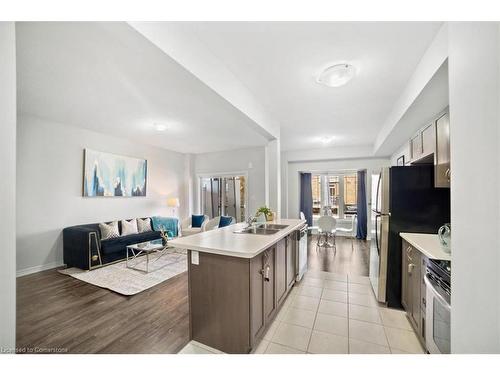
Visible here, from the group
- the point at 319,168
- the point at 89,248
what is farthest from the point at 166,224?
the point at 319,168

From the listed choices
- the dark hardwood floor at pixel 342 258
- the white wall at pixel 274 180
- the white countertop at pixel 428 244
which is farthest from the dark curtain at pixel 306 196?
the white countertop at pixel 428 244

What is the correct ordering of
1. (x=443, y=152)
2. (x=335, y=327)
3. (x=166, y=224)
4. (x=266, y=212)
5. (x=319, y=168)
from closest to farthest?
(x=443, y=152) < (x=335, y=327) < (x=266, y=212) < (x=166, y=224) < (x=319, y=168)

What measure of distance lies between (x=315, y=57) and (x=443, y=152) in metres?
1.36

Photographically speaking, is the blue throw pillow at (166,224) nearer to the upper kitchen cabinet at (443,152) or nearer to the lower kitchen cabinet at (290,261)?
the lower kitchen cabinet at (290,261)

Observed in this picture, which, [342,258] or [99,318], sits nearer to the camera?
[99,318]

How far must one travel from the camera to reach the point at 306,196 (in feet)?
21.5

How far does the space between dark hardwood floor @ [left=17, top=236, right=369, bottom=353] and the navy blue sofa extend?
335mm

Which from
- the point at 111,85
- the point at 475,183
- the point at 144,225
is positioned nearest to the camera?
the point at 475,183

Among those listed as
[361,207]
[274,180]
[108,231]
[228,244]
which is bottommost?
[108,231]

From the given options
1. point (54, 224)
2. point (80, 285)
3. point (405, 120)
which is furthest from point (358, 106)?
point (54, 224)

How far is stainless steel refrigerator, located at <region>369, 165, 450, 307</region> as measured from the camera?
2127 millimetres

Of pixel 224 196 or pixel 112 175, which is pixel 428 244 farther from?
pixel 224 196

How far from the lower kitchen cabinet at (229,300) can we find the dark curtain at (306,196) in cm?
489
